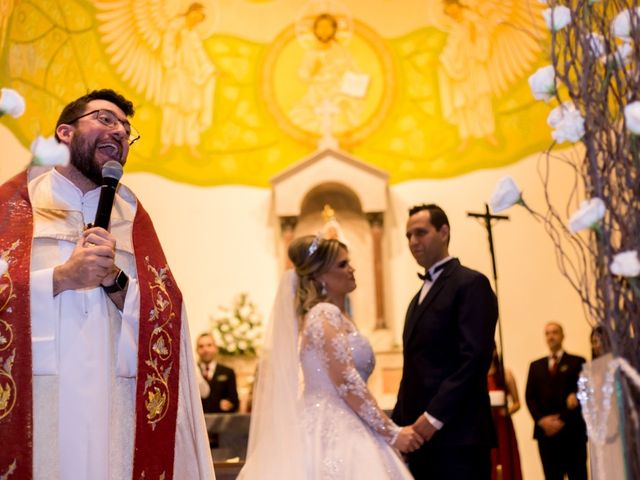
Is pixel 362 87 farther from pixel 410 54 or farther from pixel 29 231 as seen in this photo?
pixel 29 231

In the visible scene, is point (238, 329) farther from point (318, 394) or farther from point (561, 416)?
point (318, 394)

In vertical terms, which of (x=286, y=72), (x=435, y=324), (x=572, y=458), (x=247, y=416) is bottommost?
(x=572, y=458)

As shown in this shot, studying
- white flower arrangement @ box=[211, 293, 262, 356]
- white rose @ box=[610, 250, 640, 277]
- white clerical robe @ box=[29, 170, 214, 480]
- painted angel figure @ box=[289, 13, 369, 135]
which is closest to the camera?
white rose @ box=[610, 250, 640, 277]

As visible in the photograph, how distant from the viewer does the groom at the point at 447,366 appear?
3662 mm

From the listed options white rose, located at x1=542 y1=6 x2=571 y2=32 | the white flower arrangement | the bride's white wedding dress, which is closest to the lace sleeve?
the bride's white wedding dress

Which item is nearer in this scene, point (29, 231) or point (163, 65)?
point (29, 231)

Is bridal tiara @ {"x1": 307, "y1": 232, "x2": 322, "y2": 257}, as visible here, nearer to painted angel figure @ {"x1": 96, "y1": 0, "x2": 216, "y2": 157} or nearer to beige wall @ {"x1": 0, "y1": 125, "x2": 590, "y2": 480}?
beige wall @ {"x1": 0, "y1": 125, "x2": 590, "y2": 480}

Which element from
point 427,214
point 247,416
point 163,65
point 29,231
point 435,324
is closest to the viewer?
point 29,231

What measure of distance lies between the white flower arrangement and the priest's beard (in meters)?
5.72

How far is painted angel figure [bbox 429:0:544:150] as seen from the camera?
9633mm

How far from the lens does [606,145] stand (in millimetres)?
1952

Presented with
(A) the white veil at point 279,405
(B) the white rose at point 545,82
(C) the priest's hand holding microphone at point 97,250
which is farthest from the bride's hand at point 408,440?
(B) the white rose at point 545,82

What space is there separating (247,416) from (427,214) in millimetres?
3104

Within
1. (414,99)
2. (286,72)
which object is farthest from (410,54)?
(286,72)
